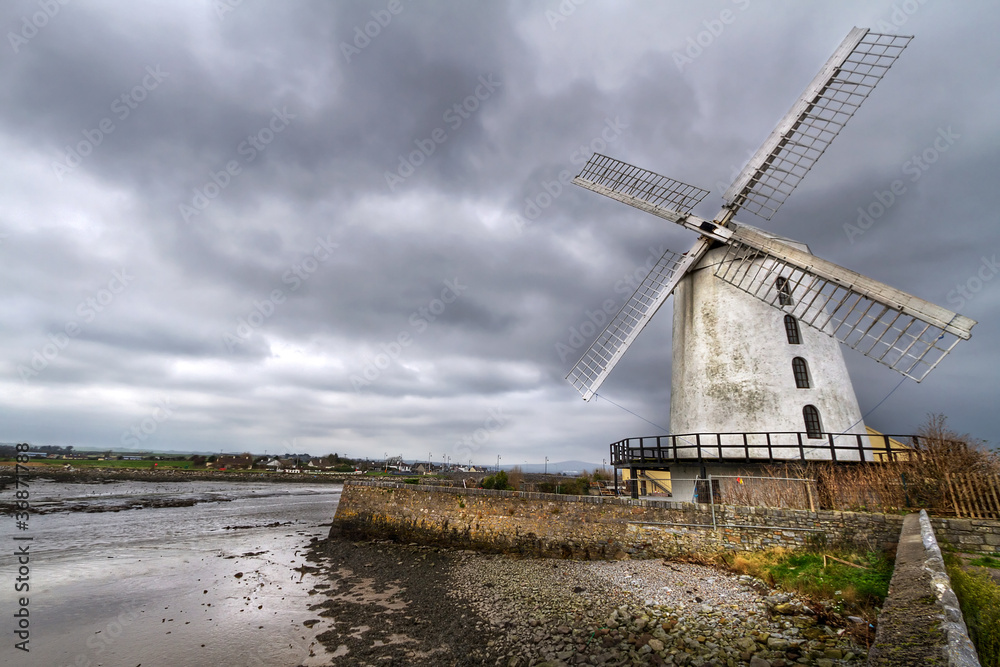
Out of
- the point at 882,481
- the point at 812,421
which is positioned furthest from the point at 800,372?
the point at 882,481

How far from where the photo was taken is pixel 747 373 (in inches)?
563

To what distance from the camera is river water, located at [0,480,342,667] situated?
A: 8.95 metres

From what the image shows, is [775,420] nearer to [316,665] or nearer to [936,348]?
[936,348]

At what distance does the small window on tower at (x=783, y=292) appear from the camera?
15.0 metres

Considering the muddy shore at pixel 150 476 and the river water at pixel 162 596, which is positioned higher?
the muddy shore at pixel 150 476

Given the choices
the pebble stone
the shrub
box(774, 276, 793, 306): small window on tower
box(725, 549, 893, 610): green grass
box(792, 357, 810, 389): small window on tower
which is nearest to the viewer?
the pebble stone

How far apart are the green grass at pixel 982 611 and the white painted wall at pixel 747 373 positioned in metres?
8.09

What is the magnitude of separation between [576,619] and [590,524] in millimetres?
4976

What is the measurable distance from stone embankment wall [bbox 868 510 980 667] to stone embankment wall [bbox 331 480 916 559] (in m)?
5.21

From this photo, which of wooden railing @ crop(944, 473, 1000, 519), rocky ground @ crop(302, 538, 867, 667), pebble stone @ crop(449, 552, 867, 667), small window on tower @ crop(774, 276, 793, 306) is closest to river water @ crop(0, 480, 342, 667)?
rocky ground @ crop(302, 538, 867, 667)

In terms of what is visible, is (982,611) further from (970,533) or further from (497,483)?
(497,483)

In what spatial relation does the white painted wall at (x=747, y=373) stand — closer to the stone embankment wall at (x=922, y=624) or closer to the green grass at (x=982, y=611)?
the green grass at (x=982, y=611)

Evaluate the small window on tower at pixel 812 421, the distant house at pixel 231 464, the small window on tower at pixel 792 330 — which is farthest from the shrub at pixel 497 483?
the distant house at pixel 231 464

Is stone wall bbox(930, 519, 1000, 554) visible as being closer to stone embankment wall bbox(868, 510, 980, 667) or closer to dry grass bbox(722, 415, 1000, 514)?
dry grass bbox(722, 415, 1000, 514)
